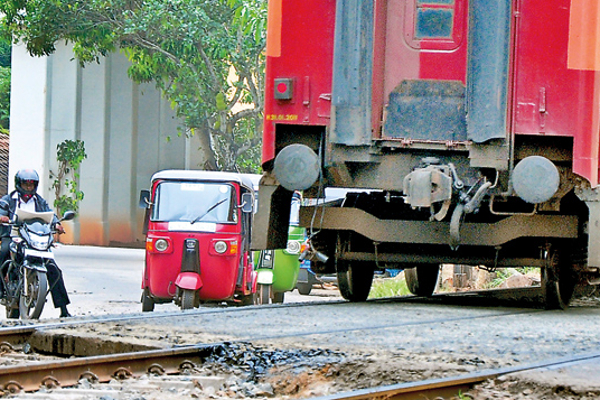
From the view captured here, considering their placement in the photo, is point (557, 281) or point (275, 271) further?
point (275, 271)

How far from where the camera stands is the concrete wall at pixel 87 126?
29.9m

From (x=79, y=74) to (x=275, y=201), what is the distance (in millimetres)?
21257

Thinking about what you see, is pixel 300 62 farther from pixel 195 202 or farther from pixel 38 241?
pixel 195 202

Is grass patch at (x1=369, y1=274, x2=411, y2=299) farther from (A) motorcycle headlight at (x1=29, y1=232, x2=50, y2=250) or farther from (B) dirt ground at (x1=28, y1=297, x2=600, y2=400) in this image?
(B) dirt ground at (x1=28, y1=297, x2=600, y2=400)

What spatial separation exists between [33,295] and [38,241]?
52 centimetres

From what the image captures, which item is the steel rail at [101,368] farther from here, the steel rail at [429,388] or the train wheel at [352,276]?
the train wheel at [352,276]

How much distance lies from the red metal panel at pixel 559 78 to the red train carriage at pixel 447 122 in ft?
0.03

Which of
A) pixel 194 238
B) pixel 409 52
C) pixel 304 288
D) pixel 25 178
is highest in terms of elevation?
pixel 409 52

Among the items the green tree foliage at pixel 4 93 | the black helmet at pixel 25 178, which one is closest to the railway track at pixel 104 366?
the black helmet at pixel 25 178

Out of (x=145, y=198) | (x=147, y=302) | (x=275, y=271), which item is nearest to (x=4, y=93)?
(x=275, y=271)

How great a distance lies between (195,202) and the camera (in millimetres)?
12750

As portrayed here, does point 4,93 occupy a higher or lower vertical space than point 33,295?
higher

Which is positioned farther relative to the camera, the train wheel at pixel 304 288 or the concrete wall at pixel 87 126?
the concrete wall at pixel 87 126

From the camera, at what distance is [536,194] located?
866 cm
